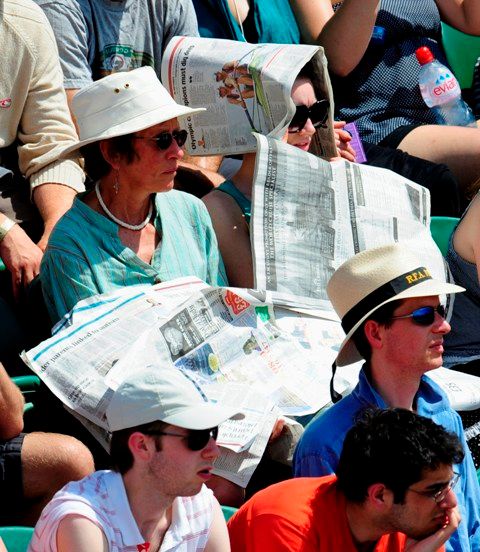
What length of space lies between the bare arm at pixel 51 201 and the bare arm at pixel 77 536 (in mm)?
1516

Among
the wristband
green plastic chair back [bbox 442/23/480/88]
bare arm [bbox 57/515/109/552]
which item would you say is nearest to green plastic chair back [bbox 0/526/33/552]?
bare arm [bbox 57/515/109/552]

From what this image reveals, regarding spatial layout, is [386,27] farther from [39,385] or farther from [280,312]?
[39,385]

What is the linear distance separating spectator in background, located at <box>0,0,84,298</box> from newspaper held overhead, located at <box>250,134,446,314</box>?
0.68m

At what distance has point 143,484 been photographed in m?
2.44

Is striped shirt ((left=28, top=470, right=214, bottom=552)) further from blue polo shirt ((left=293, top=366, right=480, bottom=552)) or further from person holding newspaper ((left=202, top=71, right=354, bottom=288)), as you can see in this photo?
person holding newspaper ((left=202, top=71, right=354, bottom=288))

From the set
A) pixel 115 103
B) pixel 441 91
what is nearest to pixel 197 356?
pixel 115 103

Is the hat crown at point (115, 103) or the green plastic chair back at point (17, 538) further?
the hat crown at point (115, 103)

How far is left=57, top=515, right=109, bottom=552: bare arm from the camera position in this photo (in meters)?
2.31

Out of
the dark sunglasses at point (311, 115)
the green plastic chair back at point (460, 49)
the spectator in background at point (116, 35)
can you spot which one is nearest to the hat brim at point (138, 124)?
the dark sunglasses at point (311, 115)

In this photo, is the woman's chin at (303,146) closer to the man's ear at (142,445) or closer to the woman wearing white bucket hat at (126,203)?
the woman wearing white bucket hat at (126,203)

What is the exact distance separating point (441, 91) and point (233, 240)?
1.83 metres

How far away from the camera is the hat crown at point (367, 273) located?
3020 millimetres

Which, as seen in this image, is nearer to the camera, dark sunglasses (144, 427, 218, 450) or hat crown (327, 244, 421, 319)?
dark sunglasses (144, 427, 218, 450)

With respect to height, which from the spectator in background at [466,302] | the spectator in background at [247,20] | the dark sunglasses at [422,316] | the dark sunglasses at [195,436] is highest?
the spectator in background at [247,20]
